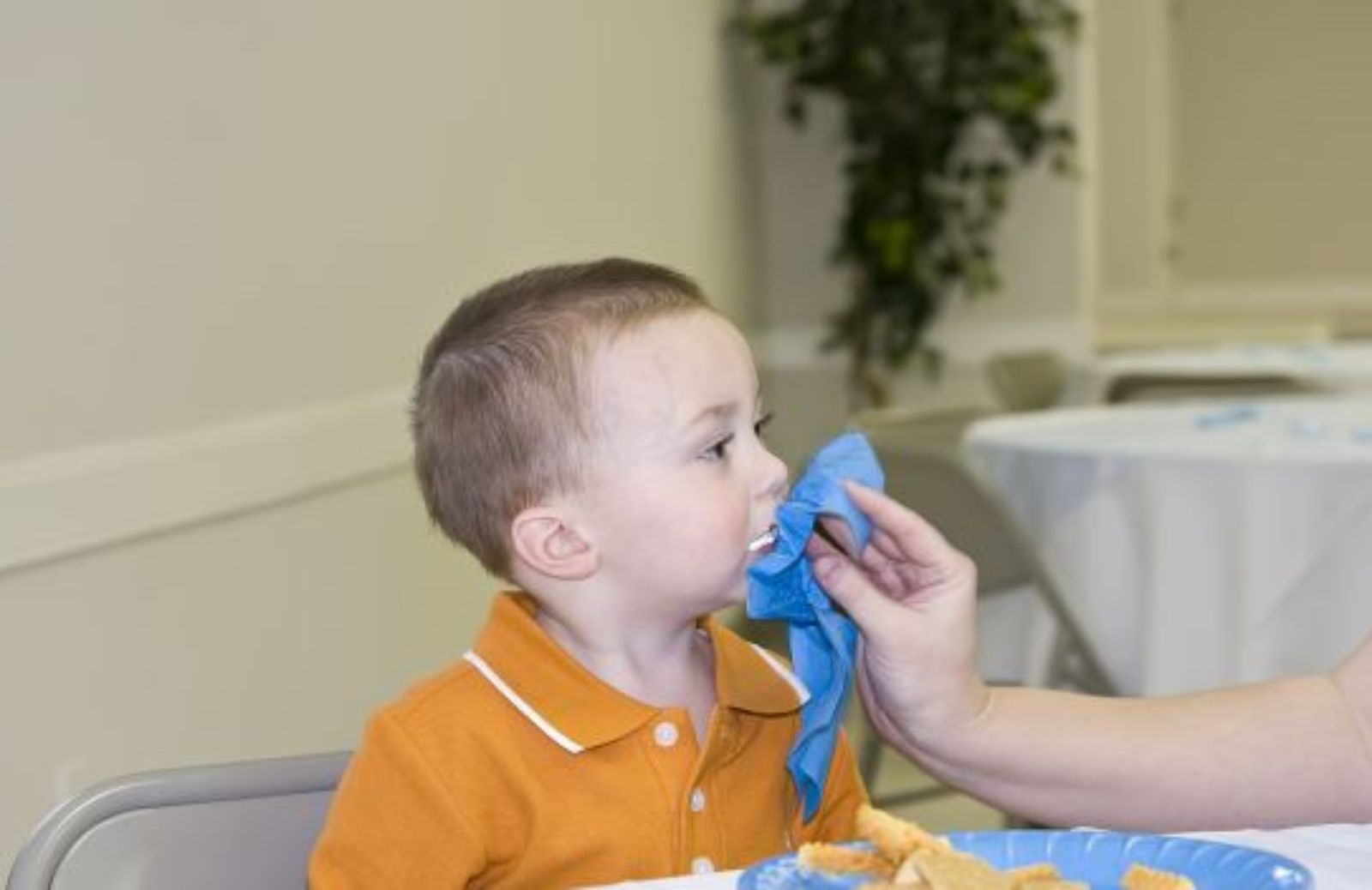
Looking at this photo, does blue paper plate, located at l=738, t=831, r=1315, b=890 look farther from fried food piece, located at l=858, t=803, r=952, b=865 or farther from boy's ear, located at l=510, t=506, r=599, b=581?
boy's ear, located at l=510, t=506, r=599, b=581

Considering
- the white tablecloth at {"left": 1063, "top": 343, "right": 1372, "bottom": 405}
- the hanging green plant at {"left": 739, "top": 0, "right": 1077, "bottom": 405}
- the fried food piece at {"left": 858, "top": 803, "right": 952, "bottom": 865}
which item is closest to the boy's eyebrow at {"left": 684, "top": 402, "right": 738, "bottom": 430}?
the fried food piece at {"left": 858, "top": 803, "right": 952, "bottom": 865}

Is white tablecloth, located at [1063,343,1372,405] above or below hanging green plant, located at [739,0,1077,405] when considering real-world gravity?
below

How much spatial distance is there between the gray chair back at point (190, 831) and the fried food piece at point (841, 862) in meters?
0.54

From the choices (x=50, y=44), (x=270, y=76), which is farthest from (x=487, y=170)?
(x=50, y=44)

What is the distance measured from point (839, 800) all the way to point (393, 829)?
1.23ft

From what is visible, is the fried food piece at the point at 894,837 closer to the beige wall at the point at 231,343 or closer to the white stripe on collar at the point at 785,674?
the white stripe on collar at the point at 785,674

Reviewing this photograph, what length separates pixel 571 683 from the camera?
55.1 inches

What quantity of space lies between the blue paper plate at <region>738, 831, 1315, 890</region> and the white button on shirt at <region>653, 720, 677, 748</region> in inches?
14.3

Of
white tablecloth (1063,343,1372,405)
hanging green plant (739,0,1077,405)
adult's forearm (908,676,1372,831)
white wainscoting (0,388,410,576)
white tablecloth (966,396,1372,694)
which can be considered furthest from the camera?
hanging green plant (739,0,1077,405)

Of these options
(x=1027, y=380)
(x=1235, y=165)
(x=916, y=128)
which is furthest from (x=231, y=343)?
(x=1235, y=165)

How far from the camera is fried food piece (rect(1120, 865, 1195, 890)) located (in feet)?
3.00

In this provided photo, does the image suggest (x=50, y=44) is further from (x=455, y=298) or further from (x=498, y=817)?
(x=498, y=817)

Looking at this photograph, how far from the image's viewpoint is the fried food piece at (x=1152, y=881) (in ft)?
3.00

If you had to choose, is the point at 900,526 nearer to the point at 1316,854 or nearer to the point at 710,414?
the point at 710,414
